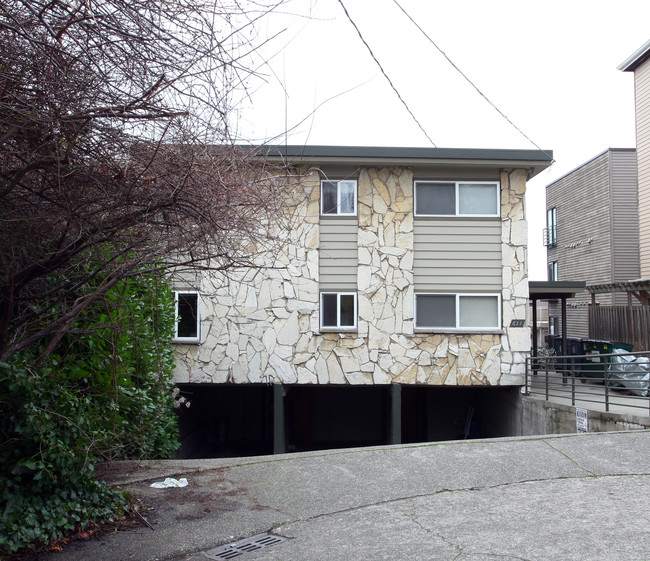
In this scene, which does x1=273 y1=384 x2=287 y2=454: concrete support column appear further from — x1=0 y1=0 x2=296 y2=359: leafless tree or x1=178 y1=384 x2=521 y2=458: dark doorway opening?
x1=0 y1=0 x2=296 y2=359: leafless tree

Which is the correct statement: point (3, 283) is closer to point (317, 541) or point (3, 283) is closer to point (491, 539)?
point (317, 541)

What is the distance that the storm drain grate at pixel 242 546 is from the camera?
4316 mm

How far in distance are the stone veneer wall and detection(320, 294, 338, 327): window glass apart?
0.77 feet

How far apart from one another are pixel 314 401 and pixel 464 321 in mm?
5987

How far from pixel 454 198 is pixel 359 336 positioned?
12.0 feet

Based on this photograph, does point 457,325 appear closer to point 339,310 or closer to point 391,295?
point 391,295

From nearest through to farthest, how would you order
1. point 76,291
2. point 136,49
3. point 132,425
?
point 136,49
point 76,291
point 132,425

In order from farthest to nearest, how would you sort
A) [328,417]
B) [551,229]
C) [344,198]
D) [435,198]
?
[551,229] → [328,417] → [435,198] → [344,198]

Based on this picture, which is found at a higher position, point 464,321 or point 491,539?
point 464,321

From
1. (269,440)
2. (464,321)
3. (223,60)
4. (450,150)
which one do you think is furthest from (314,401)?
(223,60)

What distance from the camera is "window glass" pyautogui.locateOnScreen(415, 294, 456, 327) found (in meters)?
13.3

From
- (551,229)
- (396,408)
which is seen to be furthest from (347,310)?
(551,229)

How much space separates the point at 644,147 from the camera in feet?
68.3

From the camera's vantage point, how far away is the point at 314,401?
57.8ft
